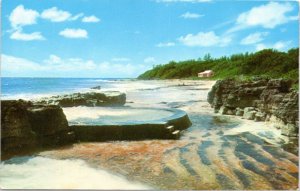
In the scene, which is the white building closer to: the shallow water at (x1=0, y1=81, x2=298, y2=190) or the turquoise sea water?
the turquoise sea water

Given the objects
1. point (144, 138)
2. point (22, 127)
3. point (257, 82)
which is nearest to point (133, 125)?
point (144, 138)

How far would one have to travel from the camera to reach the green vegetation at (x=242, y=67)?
13.1 m

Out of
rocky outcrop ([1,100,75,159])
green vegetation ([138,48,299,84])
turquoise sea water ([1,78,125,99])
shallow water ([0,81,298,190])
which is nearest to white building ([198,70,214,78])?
green vegetation ([138,48,299,84])

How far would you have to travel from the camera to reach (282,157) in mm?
7082

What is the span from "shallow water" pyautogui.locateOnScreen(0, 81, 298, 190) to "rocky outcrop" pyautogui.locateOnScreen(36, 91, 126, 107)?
6229 mm

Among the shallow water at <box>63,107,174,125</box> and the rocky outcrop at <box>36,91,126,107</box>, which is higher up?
the rocky outcrop at <box>36,91,126,107</box>

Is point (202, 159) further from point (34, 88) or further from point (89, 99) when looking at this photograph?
point (34, 88)

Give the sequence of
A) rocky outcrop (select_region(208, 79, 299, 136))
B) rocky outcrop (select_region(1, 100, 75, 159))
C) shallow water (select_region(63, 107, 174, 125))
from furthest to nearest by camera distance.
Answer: shallow water (select_region(63, 107, 174, 125))
rocky outcrop (select_region(208, 79, 299, 136))
rocky outcrop (select_region(1, 100, 75, 159))

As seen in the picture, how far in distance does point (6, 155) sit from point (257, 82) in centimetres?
804

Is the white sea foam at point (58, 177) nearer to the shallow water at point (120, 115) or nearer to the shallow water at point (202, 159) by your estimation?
the shallow water at point (202, 159)

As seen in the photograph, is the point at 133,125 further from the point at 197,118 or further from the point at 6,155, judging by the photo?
the point at 197,118

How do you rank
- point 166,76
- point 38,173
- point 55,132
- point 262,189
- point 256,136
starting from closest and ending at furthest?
point 262,189 → point 38,173 → point 55,132 → point 256,136 → point 166,76

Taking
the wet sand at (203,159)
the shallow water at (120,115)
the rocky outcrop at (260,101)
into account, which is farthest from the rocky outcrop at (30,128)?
the rocky outcrop at (260,101)

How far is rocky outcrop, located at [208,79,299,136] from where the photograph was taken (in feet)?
27.5
